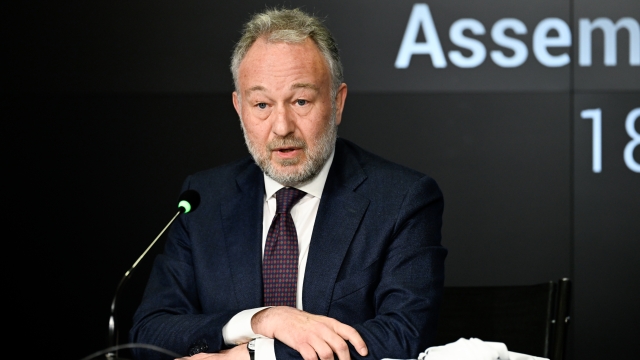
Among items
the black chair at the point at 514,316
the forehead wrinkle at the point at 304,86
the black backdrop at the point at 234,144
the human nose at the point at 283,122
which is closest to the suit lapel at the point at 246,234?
the human nose at the point at 283,122

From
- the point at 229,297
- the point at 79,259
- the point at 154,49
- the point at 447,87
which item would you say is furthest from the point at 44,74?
the point at 229,297

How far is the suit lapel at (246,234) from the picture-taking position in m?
2.32

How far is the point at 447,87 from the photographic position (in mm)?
4121

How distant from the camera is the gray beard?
2332 mm

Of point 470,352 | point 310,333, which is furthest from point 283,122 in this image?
point 470,352

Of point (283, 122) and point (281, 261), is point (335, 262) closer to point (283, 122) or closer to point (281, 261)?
point (281, 261)

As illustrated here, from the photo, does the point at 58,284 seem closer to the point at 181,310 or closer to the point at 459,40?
the point at 181,310

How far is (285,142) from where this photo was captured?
7.63 feet

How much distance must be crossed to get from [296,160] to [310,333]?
0.56 metres

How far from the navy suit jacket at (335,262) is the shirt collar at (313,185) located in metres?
0.02

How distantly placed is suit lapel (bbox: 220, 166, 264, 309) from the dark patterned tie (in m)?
0.03

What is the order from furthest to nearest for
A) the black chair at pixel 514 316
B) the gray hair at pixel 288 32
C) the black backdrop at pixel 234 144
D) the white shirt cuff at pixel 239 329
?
1. the black backdrop at pixel 234 144
2. the black chair at pixel 514 316
3. the gray hair at pixel 288 32
4. the white shirt cuff at pixel 239 329

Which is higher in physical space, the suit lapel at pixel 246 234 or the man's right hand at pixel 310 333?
the suit lapel at pixel 246 234

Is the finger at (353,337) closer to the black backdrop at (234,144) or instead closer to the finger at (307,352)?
the finger at (307,352)
